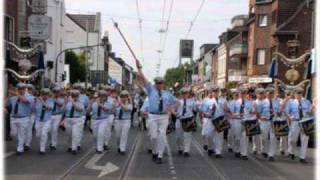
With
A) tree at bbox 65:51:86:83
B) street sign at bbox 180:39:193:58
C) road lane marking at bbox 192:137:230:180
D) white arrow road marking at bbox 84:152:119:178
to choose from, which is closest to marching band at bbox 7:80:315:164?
road lane marking at bbox 192:137:230:180

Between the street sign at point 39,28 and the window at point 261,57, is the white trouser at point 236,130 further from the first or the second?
the window at point 261,57

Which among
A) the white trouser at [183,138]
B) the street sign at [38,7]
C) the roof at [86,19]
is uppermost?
the roof at [86,19]

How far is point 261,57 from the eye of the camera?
6762 centimetres

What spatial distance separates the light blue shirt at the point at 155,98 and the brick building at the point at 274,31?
32561 millimetres

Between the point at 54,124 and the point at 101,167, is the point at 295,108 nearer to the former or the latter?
the point at 101,167

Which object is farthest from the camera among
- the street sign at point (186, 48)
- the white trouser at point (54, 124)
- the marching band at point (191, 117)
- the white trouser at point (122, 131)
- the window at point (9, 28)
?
the street sign at point (186, 48)

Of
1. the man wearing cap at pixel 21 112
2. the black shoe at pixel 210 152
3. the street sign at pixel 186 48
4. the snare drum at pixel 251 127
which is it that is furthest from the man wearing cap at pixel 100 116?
the street sign at pixel 186 48

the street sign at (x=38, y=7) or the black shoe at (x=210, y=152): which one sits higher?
the street sign at (x=38, y=7)

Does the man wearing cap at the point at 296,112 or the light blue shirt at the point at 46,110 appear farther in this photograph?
the light blue shirt at the point at 46,110

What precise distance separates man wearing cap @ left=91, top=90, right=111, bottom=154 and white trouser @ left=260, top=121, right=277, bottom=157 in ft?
13.7

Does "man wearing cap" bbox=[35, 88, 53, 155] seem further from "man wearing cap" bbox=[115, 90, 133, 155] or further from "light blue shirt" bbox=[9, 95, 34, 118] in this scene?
"man wearing cap" bbox=[115, 90, 133, 155]

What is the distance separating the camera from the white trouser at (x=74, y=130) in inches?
756

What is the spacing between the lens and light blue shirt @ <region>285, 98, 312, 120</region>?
714 inches

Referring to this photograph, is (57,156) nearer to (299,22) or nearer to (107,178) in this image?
(107,178)
